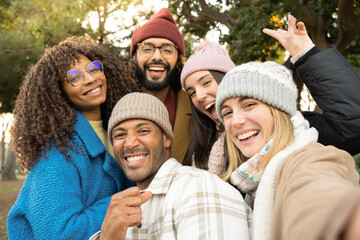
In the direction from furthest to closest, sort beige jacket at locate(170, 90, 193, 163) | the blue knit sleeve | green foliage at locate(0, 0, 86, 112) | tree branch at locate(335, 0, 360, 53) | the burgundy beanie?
green foliage at locate(0, 0, 86, 112) → tree branch at locate(335, 0, 360, 53) → the burgundy beanie → beige jacket at locate(170, 90, 193, 163) → the blue knit sleeve

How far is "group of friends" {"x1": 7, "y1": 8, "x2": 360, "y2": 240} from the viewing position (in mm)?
1898

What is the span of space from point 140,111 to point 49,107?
0.84 meters

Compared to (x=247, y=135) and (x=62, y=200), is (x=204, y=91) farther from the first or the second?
(x=62, y=200)

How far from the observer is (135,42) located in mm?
4832

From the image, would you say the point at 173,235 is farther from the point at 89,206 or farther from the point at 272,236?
the point at 89,206

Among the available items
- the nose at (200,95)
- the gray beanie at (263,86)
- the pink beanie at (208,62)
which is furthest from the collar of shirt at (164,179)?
the pink beanie at (208,62)

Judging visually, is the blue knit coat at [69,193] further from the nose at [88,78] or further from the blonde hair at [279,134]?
the blonde hair at [279,134]

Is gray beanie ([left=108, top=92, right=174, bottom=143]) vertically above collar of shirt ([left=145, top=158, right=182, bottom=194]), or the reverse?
gray beanie ([left=108, top=92, right=174, bottom=143])

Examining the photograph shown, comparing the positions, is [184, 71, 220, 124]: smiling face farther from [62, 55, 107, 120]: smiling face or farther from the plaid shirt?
the plaid shirt

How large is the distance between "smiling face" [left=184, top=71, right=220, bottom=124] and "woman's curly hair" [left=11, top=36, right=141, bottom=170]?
733mm

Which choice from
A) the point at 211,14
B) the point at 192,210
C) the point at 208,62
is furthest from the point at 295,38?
the point at 211,14

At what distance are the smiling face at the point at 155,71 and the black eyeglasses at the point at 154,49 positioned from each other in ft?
0.12

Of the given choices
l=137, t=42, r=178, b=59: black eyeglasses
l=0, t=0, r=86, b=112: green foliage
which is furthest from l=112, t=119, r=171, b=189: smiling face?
l=0, t=0, r=86, b=112: green foliage

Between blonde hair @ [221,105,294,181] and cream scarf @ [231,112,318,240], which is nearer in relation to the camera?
cream scarf @ [231,112,318,240]
